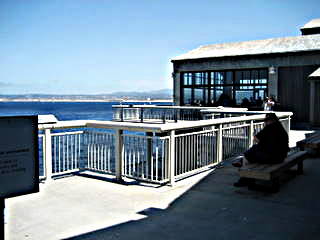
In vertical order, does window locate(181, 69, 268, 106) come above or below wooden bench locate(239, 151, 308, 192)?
above

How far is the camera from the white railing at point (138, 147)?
20.9ft

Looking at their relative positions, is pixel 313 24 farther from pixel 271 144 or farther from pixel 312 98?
pixel 271 144

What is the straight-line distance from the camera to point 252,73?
21.3m

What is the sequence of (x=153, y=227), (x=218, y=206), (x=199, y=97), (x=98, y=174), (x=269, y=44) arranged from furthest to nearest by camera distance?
1. (x=199, y=97)
2. (x=269, y=44)
3. (x=98, y=174)
4. (x=218, y=206)
5. (x=153, y=227)

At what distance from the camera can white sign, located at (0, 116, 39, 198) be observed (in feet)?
9.80

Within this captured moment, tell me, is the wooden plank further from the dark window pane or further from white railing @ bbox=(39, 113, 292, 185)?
the dark window pane

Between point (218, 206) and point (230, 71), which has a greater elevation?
point (230, 71)

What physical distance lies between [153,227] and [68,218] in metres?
1.19

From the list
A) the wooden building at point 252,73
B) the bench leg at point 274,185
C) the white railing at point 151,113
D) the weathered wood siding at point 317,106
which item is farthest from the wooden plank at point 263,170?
the white railing at point 151,113

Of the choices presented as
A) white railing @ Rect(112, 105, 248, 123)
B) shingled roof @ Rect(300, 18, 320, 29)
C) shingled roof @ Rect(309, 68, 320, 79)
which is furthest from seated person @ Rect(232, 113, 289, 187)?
shingled roof @ Rect(300, 18, 320, 29)

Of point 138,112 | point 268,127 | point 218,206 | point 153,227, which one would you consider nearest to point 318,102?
point 138,112

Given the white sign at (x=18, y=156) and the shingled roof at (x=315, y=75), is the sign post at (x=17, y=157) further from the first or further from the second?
the shingled roof at (x=315, y=75)

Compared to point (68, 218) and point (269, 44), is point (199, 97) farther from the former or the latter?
point (68, 218)

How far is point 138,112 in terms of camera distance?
74.4 ft
